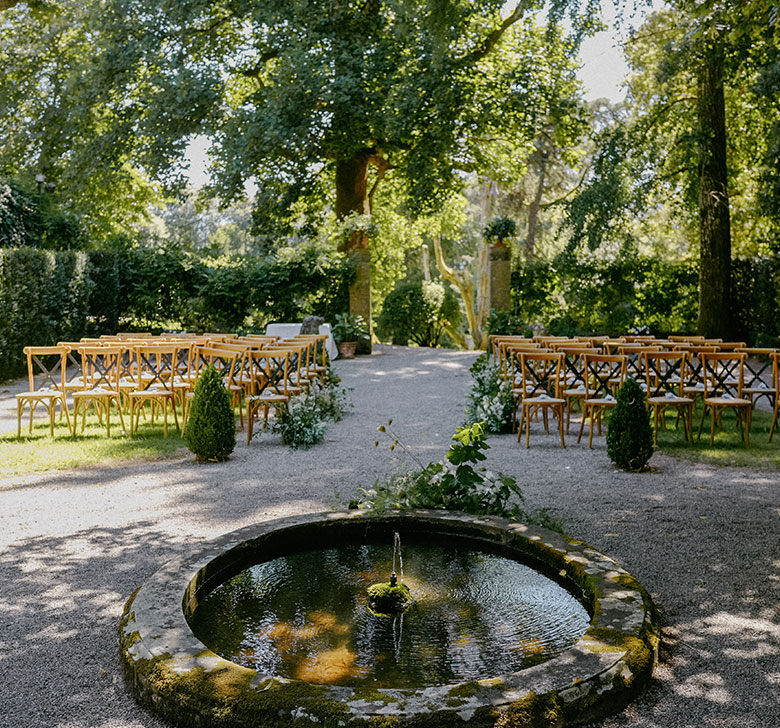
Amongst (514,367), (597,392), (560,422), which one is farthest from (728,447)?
(514,367)

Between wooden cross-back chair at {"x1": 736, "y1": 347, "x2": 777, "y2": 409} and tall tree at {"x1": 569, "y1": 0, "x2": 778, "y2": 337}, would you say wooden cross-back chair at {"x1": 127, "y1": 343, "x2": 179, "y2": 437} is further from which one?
tall tree at {"x1": 569, "y1": 0, "x2": 778, "y2": 337}

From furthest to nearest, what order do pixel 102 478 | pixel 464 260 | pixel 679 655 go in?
pixel 464 260, pixel 102 478, pixel 679 655

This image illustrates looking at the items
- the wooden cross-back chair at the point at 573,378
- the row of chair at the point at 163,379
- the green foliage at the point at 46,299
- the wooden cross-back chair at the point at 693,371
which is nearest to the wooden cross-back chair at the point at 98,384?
the row of chair at the point at 163,379

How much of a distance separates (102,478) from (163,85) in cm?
1525

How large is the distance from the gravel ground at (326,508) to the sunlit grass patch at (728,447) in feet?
1.39

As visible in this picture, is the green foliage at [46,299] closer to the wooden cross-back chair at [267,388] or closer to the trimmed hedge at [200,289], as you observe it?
the trimmed hedge at [200,289]

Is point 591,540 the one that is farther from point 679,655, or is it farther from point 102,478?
point 102,478

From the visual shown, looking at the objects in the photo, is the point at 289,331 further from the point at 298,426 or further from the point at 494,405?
the point at 298,426

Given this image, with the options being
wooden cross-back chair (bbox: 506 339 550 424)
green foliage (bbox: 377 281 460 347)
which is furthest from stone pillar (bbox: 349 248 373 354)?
wooden cross-back chair (bbox: 506 339 550 424)

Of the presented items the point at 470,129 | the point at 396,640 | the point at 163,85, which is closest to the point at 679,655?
the point at 396,640

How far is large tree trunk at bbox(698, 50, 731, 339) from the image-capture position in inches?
649

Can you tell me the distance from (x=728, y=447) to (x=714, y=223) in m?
9.85

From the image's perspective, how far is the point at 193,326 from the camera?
20.1 meters

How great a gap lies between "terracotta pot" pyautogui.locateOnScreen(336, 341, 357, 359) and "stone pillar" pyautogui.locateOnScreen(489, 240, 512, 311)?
3.69 metres
